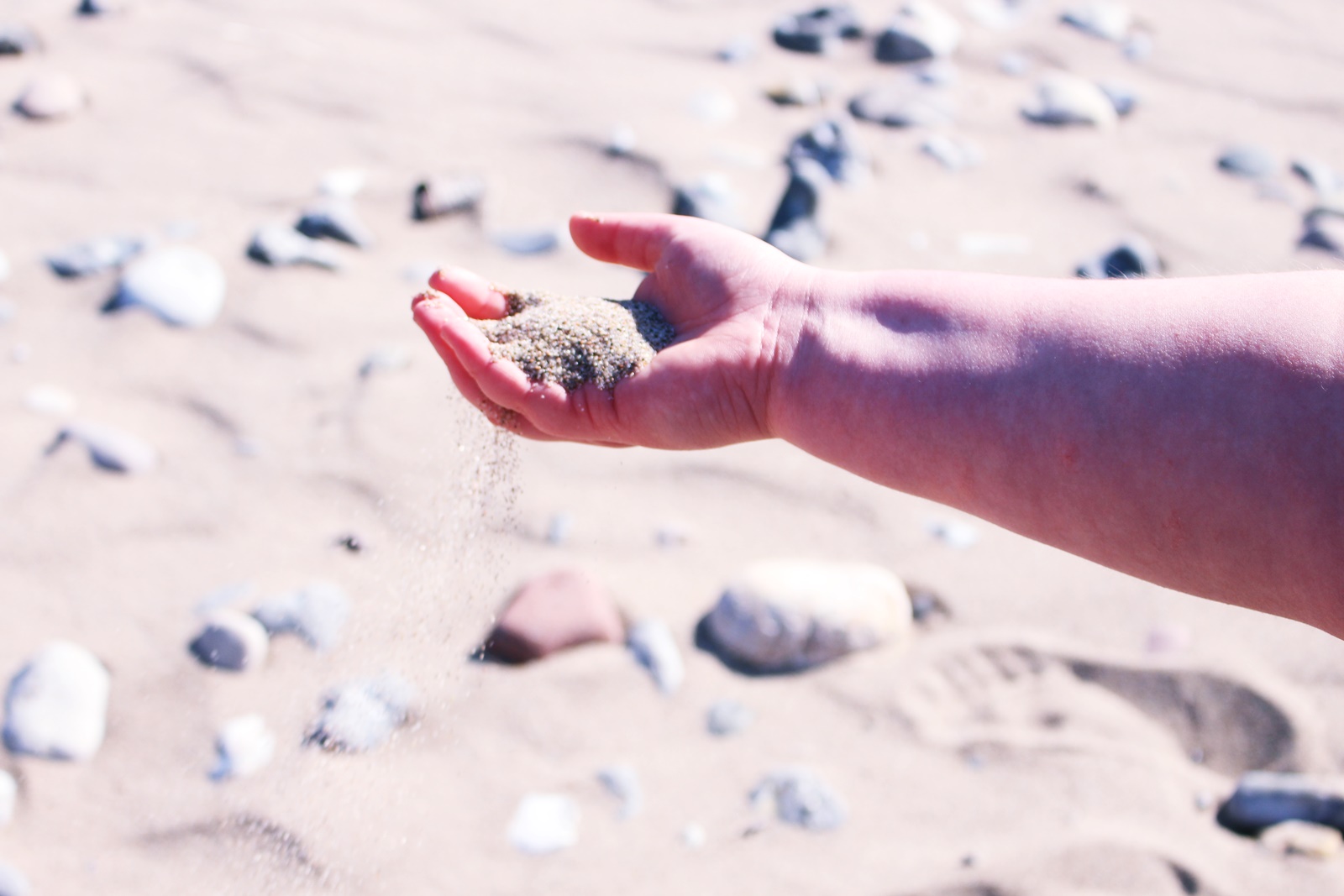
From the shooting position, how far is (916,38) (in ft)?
11.0

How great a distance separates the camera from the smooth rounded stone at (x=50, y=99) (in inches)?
113

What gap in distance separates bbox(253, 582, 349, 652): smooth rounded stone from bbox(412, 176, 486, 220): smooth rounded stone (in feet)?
3.89

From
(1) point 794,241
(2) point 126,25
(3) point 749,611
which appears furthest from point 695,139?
(2) point 126,25

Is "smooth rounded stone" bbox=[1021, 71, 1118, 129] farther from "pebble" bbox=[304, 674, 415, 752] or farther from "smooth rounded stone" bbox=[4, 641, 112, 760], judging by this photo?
"smooth rounded stone" bbox=[4, 641, 112, 760]

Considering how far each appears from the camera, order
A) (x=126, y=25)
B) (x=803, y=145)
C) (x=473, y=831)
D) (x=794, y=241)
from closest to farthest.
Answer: (x=473, y=831) → (x=794, y=241) → (x=803, y=145) → (x=126, y=25)

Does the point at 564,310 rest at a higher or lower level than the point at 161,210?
higher

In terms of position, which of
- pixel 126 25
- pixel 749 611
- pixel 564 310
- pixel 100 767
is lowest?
pixel 100 767

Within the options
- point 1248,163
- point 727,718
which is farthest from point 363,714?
point 1248,163

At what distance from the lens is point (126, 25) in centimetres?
322

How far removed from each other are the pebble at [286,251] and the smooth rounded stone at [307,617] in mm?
964

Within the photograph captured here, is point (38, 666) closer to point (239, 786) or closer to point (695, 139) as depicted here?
point (239, 786)

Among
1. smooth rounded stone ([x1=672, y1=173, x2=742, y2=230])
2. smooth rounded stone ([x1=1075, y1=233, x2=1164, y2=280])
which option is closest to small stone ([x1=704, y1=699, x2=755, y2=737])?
smooth rounded stone ([x1=672, y1=173, x2=742, y2=230])

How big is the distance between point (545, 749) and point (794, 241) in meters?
1.46

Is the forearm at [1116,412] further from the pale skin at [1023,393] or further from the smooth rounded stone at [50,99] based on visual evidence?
the smooth rounded stone at [50,99]
